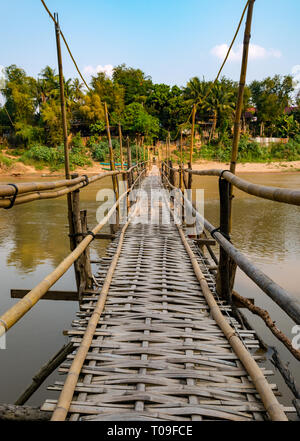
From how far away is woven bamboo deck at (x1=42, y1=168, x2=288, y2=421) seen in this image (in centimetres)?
129

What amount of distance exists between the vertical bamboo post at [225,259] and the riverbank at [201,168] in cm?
2078

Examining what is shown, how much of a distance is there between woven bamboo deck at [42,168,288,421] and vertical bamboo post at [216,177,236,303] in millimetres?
121

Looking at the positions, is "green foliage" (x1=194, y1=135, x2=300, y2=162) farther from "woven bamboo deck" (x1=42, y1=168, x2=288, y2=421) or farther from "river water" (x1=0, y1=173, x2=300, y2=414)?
"woven bamboo deck" (x1=42, y1=168, x2=288, y2=421)

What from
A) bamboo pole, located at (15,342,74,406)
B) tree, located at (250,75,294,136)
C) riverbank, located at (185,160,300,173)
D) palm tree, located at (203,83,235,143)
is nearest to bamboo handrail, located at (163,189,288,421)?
bamboo pole, located at (15,342,74,406)

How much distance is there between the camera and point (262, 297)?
14.1 feet

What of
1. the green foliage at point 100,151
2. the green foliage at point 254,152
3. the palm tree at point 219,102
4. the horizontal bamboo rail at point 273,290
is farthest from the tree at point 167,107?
the horizontal bamboo rail at point 273,290

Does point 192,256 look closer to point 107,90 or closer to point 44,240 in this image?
point 44,240

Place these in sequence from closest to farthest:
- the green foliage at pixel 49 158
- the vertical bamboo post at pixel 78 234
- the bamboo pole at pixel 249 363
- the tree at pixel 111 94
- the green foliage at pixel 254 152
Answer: the bamboo pole at pixel 249 363
the vertical bamboo post at pixel 78 234
the green foliage at pixel 49 158
the green foliage at pixel 254 152
the tree at pixel 111 94

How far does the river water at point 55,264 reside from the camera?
9.74 feet

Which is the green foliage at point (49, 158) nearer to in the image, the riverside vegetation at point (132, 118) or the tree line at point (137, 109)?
the riverside vegetation at point (132, 118)

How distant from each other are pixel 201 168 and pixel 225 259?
2171cm

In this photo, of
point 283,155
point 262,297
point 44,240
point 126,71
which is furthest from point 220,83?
point 262,297

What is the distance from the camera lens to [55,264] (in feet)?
19.0

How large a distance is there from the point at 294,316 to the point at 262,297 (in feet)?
11.4
